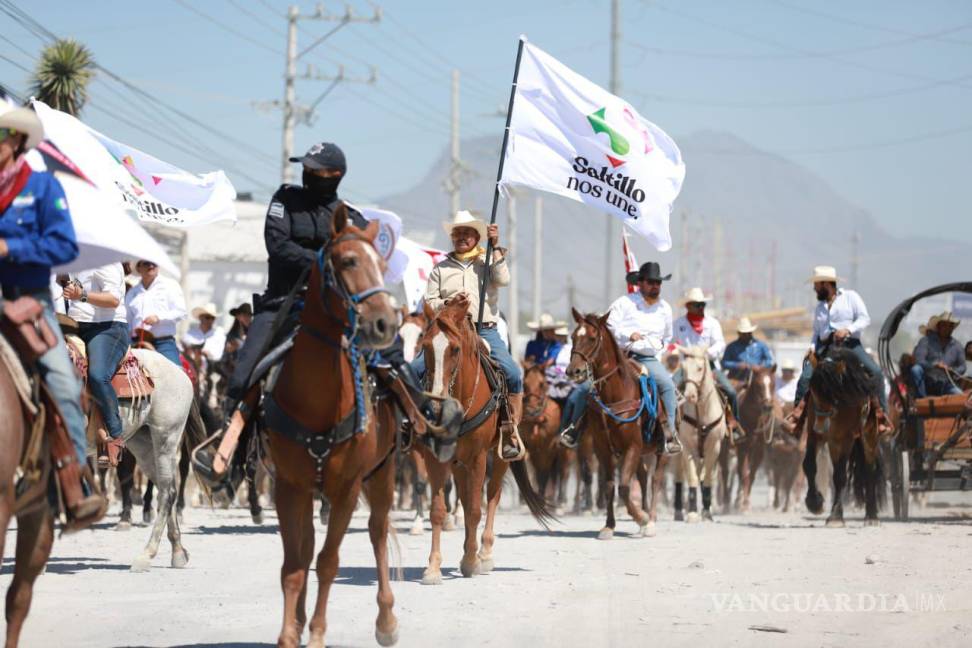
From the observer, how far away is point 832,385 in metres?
19.7

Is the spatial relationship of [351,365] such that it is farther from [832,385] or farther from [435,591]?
[832,385]

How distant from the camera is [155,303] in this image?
16.0 m

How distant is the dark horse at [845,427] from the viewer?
64.3 feet

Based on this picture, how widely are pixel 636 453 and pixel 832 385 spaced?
309 centimetres

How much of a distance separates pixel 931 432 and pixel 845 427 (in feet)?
5.69

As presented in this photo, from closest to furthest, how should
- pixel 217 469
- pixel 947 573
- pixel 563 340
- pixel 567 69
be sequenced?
pixel 217 469 < pixel 947 573 < pixel 567 69 < pixel 563 340

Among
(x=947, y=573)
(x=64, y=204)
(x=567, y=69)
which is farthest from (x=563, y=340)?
(x=64, y=204)

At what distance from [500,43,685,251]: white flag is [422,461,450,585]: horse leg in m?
4.31

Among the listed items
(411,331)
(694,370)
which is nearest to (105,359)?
(411,331)

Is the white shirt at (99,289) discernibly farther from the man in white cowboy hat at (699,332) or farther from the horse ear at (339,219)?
the man in white cowboy hat at (699,332)

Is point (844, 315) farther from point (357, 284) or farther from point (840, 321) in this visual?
point (357, 284)

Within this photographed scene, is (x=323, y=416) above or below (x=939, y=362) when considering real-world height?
below

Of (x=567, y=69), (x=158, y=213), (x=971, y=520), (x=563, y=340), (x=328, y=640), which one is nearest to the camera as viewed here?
(x=328, y=640)

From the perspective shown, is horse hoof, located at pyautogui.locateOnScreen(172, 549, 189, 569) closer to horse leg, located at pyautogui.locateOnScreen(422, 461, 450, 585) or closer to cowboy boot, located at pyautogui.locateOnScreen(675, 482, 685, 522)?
horse leg, located at pyautogui.locateOnScreen(422, 461, 450, 585)
